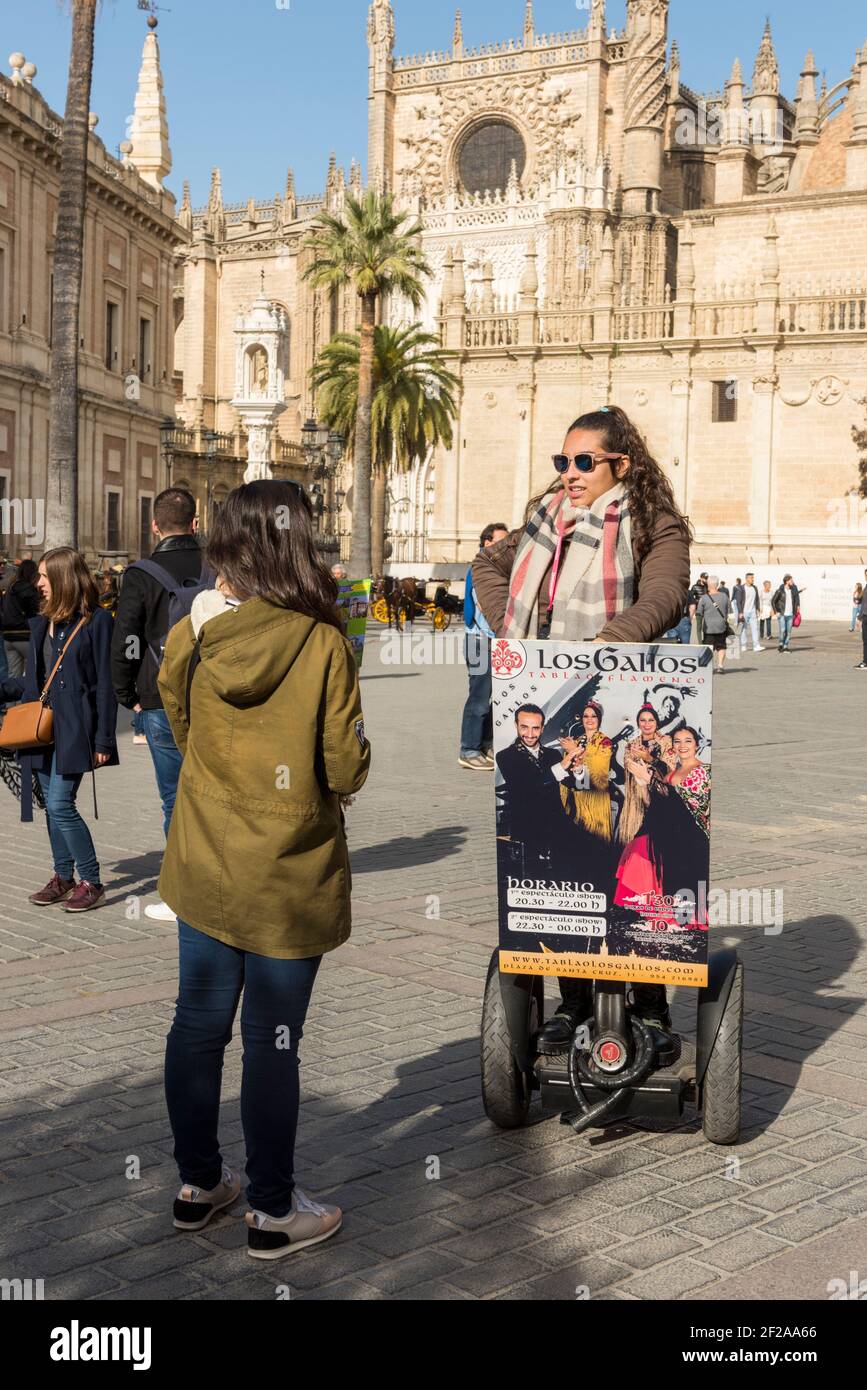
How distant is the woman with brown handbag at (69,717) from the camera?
7.38 metres

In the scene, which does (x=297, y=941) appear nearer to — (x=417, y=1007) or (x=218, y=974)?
(x=218, y=974)

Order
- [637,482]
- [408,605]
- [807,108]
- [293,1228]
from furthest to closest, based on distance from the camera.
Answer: [807,108] → [408,605] → [637,482] → [293,1228]

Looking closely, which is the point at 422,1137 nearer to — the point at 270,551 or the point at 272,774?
the point at 272,774

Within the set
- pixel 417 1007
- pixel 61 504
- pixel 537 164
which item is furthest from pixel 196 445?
pixel 417 1007

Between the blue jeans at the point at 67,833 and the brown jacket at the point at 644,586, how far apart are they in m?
3.61

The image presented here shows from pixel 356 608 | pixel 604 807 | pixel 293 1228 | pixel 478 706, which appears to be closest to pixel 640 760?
pixel 604 807

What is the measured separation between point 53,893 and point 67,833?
0.33 m

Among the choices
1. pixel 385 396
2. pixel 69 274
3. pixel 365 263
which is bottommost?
pixel 69 274

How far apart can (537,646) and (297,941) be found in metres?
1.04

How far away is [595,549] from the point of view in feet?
13.5

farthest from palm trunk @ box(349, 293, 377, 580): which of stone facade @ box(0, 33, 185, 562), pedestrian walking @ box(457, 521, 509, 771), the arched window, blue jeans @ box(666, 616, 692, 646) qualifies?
the arched window

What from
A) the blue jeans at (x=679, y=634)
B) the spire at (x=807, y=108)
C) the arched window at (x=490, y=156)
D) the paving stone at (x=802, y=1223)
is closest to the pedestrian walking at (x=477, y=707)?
the blue jeans at (x=679, y=634)

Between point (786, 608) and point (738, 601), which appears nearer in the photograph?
point (786, 608)

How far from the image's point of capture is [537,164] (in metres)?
64.0
